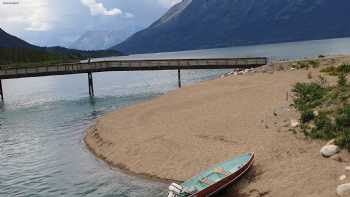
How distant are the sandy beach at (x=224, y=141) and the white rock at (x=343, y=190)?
0.39 metres

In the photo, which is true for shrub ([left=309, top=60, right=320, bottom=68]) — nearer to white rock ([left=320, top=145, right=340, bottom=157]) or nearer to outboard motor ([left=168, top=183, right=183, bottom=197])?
white rock ([left=320, top=145, right=340, bottom=157])

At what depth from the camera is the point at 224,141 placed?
1190 inches

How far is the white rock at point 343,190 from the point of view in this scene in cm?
1815

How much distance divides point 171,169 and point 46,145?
55.9 feet

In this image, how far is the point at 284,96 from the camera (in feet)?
132

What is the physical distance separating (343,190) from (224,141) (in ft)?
41.0

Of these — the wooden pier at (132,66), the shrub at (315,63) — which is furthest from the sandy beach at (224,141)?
the wooden pier at (132,66)

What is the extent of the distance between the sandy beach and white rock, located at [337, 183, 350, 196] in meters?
0.39

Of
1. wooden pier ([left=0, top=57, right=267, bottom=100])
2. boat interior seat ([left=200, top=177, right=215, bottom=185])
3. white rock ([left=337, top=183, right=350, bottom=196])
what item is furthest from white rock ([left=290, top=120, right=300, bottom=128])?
wooden pier ([left=0, top=57, right=267, bottom=100])

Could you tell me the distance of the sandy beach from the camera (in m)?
22.1

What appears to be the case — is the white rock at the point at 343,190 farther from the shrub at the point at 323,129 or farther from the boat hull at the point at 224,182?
the shrub at the point at 323,129

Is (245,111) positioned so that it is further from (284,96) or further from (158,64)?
(158,64)

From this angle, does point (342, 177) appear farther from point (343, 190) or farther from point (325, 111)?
point (325, 111)

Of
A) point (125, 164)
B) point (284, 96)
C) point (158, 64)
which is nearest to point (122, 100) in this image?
point (158, 64)
